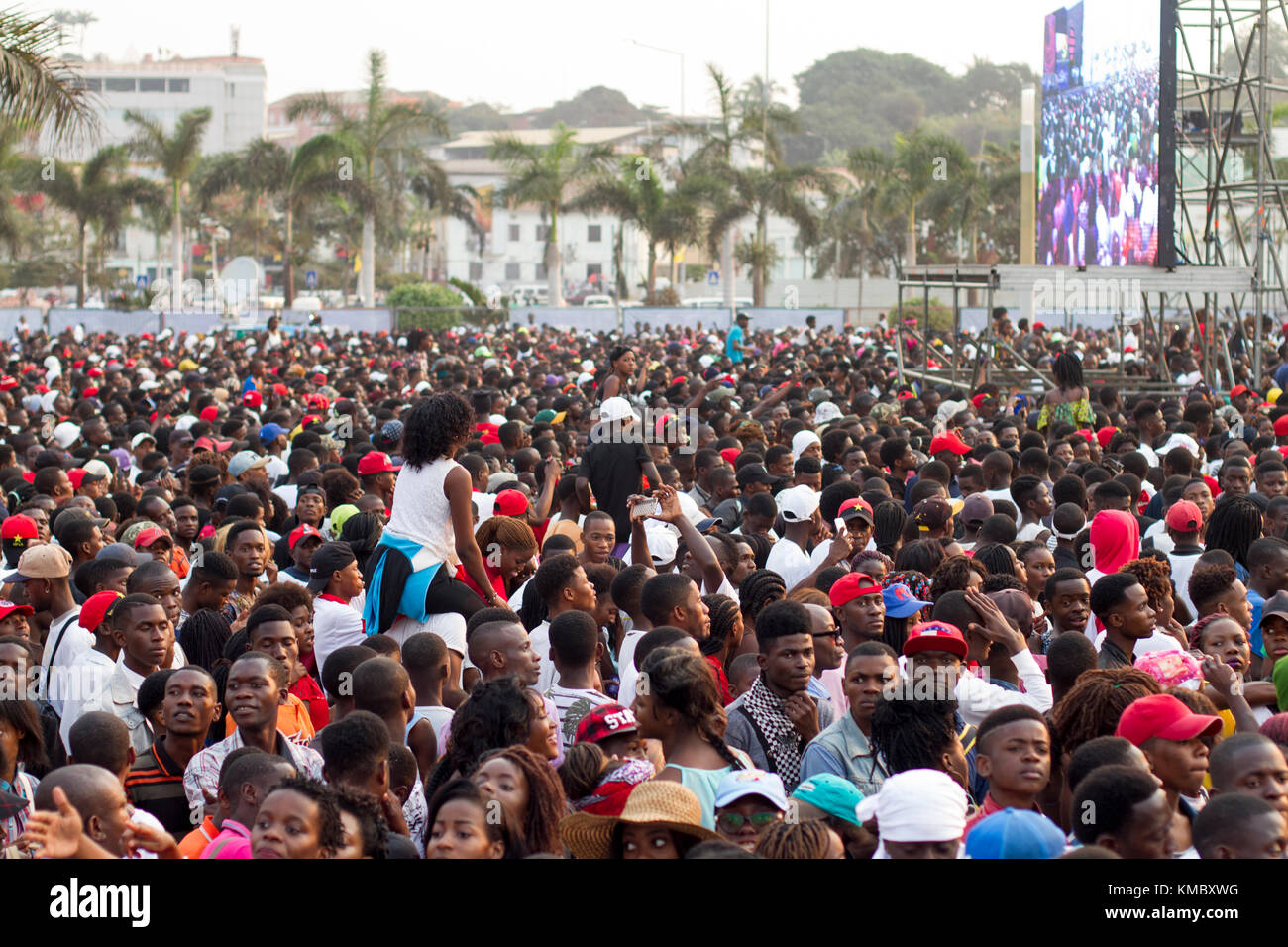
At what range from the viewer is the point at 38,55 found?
11.3 metres

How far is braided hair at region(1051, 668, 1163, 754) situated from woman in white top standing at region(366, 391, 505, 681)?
8.41ft

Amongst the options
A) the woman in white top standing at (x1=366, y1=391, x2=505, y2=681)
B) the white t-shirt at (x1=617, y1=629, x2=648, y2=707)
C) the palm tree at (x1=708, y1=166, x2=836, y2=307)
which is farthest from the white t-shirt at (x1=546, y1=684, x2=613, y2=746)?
the palm tree at (x1=708, y1=166, x2=836, y2=307)

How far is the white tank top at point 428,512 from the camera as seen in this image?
6625mm

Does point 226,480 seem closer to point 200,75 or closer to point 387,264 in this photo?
point 387,264

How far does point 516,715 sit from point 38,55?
8558 mm

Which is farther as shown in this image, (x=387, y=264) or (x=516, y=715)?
(x=387, y=264)

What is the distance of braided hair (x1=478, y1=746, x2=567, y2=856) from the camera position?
4258 mm

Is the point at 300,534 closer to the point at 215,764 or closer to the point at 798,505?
the point at 798,505

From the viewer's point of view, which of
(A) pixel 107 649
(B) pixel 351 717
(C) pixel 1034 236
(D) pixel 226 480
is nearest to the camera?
(B) pixel 351 717

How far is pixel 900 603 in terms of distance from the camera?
6.27m

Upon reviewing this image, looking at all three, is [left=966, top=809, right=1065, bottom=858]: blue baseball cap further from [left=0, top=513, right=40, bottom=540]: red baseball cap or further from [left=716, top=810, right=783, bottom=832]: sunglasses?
[left=0, top=513, right=40, bottom=540]: red baseball cap

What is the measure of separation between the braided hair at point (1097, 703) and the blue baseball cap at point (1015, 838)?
3.71 feet
